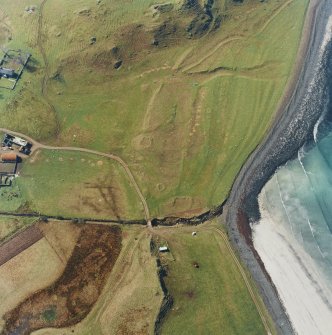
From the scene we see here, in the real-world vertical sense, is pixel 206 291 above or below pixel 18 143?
below

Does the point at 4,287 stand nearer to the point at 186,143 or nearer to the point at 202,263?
the point at 202,263

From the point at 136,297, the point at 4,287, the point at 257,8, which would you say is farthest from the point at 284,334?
the point at 257,8

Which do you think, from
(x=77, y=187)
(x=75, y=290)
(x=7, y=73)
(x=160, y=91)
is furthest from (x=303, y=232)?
(x=7, y=73)

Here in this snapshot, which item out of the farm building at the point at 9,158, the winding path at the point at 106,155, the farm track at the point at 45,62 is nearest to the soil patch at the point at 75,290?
A: the winding path at the point at 106,155

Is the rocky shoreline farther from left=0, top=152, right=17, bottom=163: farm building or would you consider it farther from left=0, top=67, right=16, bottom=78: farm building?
left=0, top=67, right=16, bottom=78: farm building

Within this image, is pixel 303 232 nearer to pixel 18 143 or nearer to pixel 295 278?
pixel 295 278

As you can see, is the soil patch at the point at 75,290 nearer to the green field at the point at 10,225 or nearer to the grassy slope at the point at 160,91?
the grassy slope at the point at 160,91
